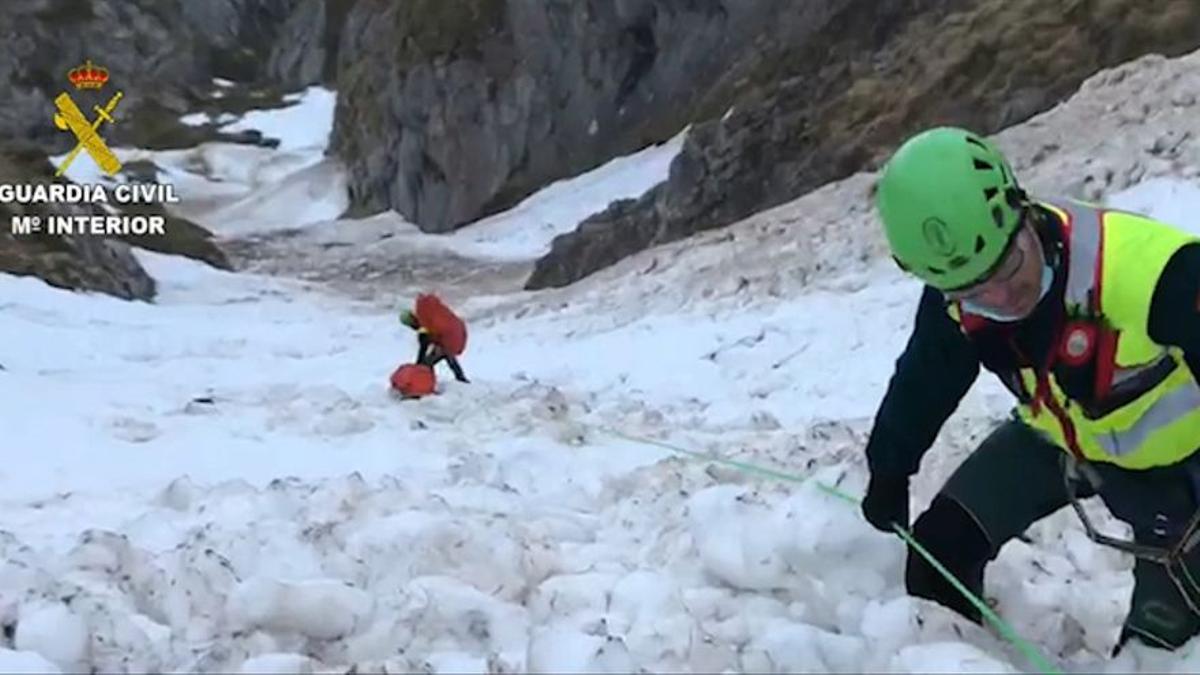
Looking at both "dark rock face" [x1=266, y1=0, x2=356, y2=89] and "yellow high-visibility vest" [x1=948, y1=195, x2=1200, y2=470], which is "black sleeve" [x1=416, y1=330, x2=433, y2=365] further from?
"dark rock face" [x1=266, y1=0, x2=356, y2=89]

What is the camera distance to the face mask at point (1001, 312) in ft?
12.2

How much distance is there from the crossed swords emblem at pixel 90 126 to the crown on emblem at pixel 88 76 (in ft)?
4.65

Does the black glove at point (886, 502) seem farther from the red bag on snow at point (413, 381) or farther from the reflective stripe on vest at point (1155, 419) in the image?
the red bag on snow at point (413, 381)

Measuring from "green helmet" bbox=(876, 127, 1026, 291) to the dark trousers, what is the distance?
0.90 m

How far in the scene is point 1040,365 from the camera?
387 cm

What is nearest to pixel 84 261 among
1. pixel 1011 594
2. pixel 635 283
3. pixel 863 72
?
pixel 635 283

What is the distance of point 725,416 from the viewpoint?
37.3 ft

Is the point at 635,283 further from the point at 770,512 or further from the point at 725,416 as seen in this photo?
the point at 770,512

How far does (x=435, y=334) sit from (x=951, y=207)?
9.51 metres

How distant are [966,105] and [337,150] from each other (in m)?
53.1

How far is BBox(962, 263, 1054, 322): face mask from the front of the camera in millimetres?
3727

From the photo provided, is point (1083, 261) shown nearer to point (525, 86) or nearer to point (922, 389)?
point (922, 389)

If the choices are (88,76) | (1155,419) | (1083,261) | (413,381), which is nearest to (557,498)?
(1155,419)

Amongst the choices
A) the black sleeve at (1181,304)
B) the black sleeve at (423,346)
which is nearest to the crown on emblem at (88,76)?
the black sleeve at (423,346)
